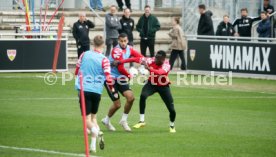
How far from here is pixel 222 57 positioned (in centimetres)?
3047

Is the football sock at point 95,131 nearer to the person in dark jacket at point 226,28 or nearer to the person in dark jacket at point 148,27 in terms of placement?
the person in dark jacket at point 226,28

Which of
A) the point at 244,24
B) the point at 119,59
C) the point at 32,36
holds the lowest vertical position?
the point at 32,36

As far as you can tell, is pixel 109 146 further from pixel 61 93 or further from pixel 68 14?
pixel 68 14

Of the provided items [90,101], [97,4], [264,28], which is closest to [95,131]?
[90,101]

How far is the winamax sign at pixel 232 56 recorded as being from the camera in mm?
29203

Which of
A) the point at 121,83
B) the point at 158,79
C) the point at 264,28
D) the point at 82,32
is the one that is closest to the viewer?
the point at 158,79

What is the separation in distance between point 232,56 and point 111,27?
476 cm

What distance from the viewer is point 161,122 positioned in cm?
1908

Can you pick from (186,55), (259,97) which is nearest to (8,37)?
(186,55)

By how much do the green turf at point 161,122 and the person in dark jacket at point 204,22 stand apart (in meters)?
4.45

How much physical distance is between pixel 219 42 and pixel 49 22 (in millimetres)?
7946

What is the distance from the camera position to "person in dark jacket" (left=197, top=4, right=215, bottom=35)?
32.0 m

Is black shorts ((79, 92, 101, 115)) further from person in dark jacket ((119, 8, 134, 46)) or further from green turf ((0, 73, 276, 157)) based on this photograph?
person in dark jacket ((119, 8, 134, 46))

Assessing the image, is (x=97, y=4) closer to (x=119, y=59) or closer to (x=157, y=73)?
(x=119, y=59)
